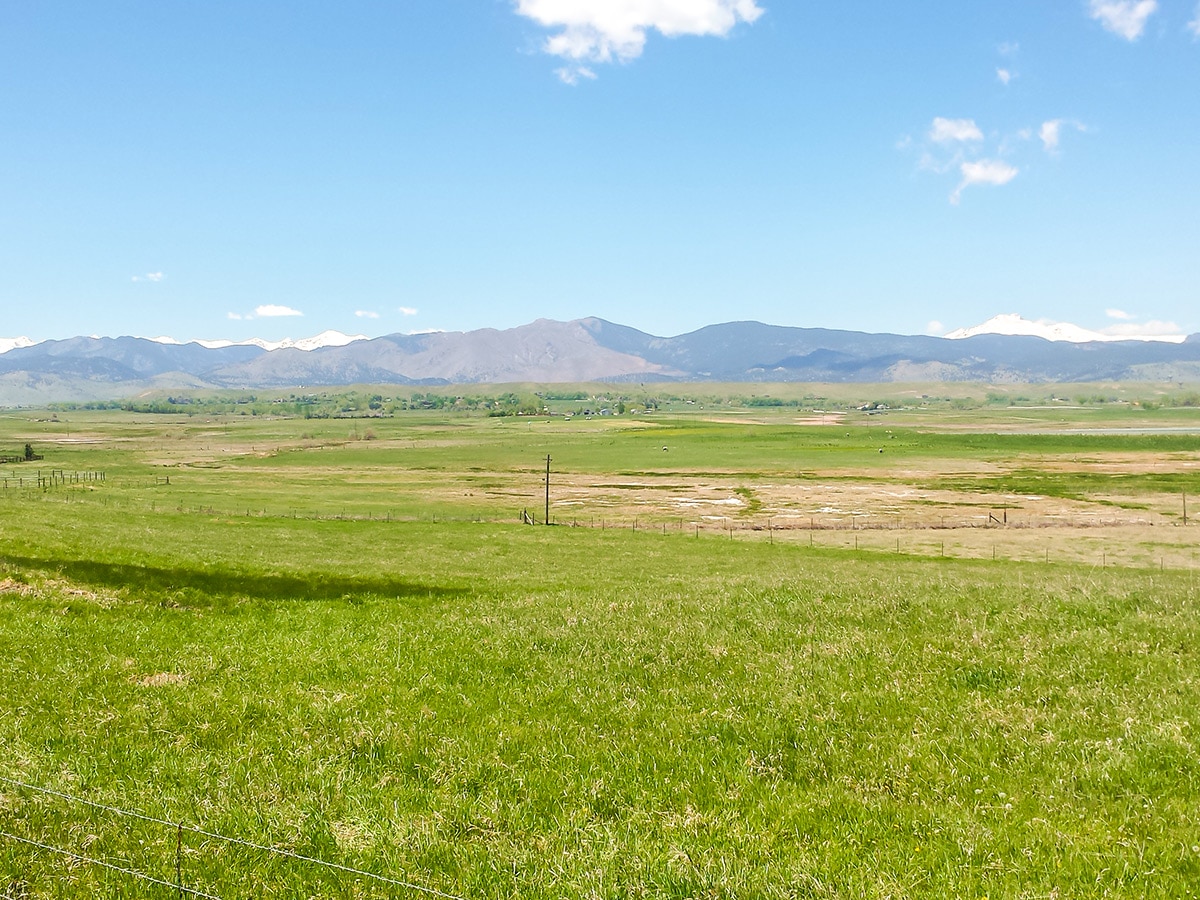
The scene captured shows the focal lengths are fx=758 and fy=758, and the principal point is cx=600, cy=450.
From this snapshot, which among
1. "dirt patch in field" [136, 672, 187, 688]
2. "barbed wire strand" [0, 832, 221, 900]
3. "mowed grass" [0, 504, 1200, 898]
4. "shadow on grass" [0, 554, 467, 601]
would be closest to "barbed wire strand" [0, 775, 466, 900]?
"mowed grass" [0, 504, 1200, 898]

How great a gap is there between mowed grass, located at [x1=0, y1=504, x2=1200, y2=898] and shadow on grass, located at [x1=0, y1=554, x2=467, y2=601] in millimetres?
3691

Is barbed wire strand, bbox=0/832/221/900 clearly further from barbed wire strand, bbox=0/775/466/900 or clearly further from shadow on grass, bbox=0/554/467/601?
shadow on grass, bbox=0/554/467/601

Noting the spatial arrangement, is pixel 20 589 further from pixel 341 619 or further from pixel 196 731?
pixel 196 731

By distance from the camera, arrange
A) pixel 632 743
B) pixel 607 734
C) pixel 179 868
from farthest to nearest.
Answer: pixel 607 734
pixel 632 743
pixel 179 868

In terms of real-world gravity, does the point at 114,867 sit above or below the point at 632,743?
above

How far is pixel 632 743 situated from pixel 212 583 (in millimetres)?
23573

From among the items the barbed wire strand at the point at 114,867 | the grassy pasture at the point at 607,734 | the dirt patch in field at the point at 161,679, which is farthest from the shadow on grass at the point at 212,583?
the barbed wire strand at the point at 114,867

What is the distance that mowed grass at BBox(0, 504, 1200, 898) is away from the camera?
335 inches

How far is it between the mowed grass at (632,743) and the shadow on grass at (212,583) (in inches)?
145

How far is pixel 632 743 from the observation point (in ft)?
40.6

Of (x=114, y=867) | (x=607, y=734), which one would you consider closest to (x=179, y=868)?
(x=114, y=867)

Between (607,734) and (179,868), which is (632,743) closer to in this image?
(607,734)

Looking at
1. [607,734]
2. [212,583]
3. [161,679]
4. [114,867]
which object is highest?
[114,867]

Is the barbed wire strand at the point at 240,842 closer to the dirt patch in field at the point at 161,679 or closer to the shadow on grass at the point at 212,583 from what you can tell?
the dirt patch in field at the point at 161,679
